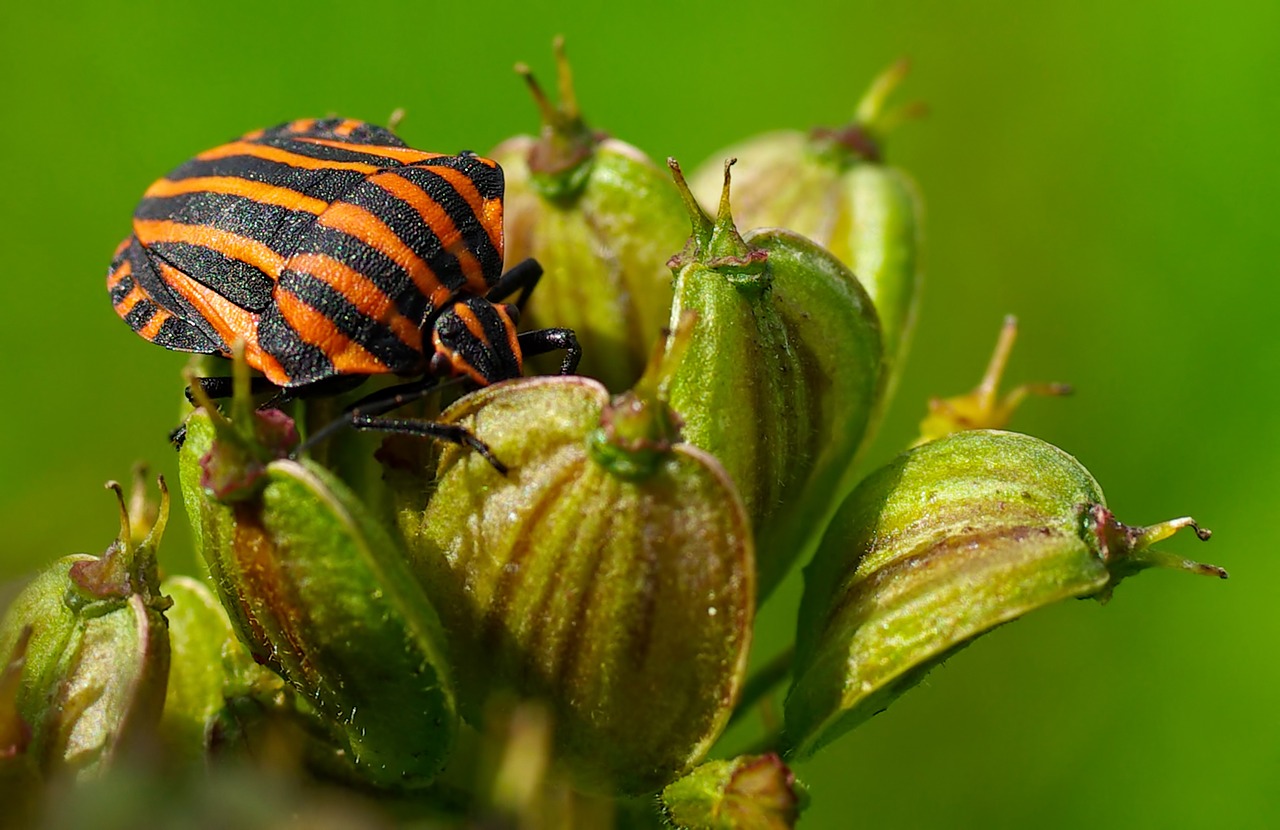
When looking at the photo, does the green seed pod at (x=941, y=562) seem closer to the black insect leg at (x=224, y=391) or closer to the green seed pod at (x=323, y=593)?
the green seed pod at (x=323, y=593)

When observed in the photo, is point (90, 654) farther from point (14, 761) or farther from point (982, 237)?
point (982, 237)

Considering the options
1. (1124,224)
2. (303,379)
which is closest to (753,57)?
(1124,224)

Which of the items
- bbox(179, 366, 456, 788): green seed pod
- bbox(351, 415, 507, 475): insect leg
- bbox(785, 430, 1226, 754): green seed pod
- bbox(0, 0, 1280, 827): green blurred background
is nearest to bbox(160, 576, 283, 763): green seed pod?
bbox(179, 366, 456, 788): green seed pod

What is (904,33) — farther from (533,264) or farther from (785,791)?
(785,791)

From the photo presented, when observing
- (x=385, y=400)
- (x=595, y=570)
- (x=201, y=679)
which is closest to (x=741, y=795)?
(x=595, y=570)

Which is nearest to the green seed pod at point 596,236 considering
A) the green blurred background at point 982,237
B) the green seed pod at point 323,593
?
the green seed pod at point 323,593
